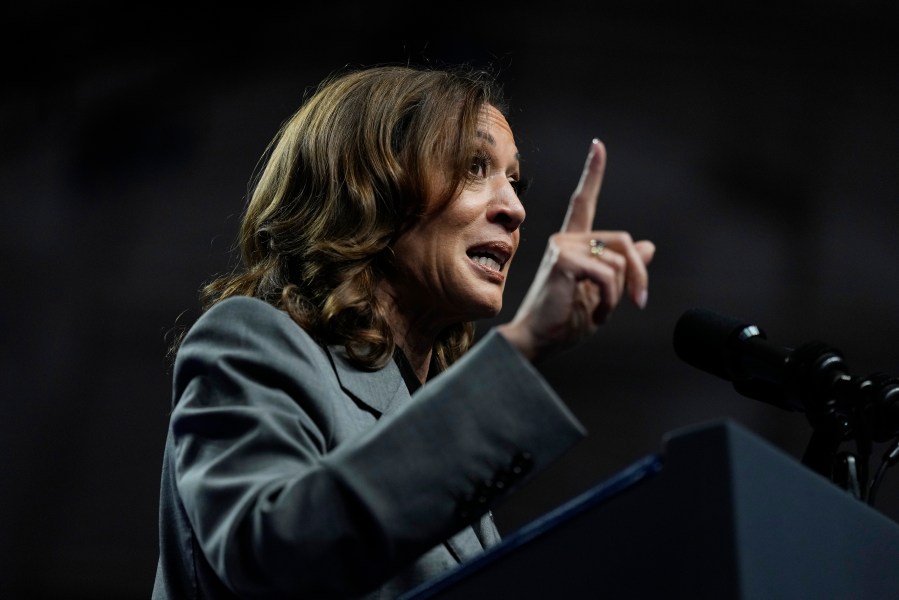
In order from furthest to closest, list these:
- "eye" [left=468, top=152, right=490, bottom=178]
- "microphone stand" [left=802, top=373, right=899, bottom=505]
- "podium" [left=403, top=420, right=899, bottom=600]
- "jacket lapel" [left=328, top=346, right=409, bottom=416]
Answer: "eye" [left=468, top=152, right=490, bottom=178]
"jacket lapel" [left=328, top=346, right=409, bottom=416]
"microphone stand" [left=802, top=373, right=899, bottom=505]
"podium" [left=403, top=420, right=899, bottom=600]

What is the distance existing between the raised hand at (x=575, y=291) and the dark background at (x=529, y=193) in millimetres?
1964

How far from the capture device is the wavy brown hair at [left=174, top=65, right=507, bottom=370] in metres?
1.68

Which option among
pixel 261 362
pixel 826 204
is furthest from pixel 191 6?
pixel 261 362

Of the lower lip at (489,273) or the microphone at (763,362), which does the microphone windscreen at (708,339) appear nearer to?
the microphone at (763,362)

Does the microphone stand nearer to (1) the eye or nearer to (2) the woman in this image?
(2) the woman

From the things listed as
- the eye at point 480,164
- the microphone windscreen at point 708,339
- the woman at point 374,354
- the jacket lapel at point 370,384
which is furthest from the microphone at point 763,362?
the eye at point 480,164

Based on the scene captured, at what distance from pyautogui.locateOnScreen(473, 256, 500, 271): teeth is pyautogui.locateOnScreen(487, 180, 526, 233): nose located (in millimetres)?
61

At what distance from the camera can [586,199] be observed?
1.06 meters

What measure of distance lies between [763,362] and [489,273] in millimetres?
644

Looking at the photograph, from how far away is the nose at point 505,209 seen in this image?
5.78 ft

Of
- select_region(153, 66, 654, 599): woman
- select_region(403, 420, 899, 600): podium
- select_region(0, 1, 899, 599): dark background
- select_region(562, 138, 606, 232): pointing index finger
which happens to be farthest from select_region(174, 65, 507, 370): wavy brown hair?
select_region(0, 1, 899, 599): dark background

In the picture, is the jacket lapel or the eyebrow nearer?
the jacket lapel

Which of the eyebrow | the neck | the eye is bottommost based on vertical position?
the neck

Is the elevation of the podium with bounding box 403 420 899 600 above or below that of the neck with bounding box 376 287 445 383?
above
